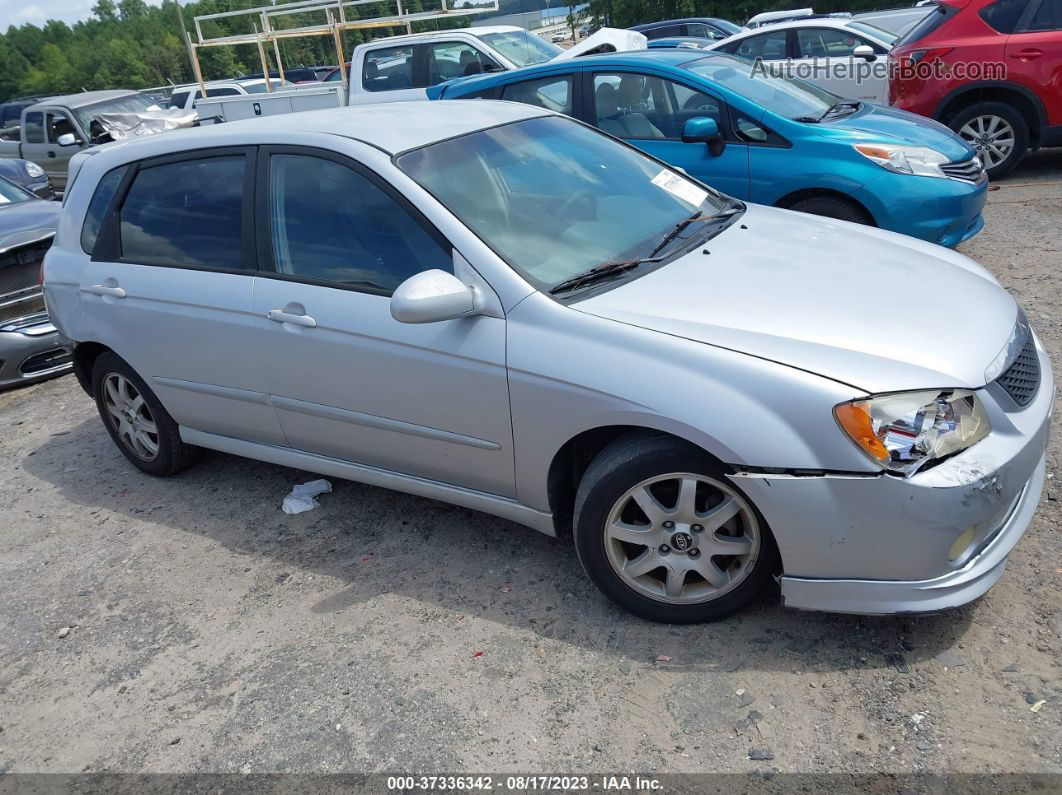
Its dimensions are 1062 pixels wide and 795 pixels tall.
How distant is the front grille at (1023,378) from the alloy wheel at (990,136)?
237 inches

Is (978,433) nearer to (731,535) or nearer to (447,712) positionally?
(731,535)

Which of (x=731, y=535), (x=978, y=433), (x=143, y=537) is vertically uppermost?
(x=978, y=433)

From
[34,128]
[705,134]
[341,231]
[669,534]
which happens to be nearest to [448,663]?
[669,534]

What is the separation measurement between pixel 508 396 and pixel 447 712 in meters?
1.05

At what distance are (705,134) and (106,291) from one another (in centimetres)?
385

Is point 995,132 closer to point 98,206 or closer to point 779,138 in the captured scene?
point 779,138

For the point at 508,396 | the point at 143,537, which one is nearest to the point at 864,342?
the point at 508,396

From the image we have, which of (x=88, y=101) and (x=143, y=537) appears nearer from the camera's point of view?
(x=143, y=537)

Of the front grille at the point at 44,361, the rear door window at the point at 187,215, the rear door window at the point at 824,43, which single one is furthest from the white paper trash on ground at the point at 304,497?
the rear door window at the point at 824,43

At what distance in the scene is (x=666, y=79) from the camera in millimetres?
6234

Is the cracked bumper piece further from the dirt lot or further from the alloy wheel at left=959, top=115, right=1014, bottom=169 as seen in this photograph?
the alloy wheel at left=959, top=115, right=1014, bottom=169

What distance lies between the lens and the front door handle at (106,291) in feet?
13.3

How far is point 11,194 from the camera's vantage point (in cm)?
788

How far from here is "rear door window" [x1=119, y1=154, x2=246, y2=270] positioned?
3.73m
